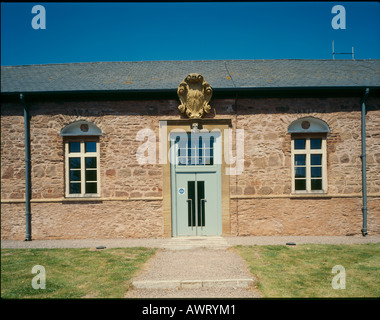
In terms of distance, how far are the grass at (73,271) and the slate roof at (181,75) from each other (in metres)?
5.17

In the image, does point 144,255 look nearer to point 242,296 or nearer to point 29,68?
point 242,296

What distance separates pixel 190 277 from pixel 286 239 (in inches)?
170

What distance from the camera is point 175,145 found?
845cm

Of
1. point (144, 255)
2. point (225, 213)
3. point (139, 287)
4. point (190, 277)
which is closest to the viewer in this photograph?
point (139, 287)

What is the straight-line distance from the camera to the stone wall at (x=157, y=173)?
27.0ft

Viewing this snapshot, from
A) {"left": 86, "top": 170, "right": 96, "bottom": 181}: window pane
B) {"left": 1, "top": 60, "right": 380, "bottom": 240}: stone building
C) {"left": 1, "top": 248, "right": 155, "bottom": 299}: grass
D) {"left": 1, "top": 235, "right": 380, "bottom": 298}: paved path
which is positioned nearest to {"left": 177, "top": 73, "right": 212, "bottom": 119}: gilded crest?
{"left": 1, "top": 60, "right": 380, "bottom": 240}: stone building

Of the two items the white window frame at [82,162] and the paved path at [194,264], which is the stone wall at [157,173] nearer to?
the white window frame at [82,162]

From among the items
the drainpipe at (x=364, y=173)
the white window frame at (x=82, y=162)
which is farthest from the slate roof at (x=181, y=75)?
the white window frame at (x=82, y=162)

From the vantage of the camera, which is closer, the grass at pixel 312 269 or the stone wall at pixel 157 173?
the grass at pixel 312 269

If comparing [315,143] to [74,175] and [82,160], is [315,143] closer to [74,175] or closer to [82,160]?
[82,160]

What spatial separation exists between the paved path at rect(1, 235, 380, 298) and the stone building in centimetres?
51

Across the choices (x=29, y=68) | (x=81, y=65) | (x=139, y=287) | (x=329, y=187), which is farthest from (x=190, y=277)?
(x=29, y=68)

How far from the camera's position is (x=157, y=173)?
A: 27.3ft

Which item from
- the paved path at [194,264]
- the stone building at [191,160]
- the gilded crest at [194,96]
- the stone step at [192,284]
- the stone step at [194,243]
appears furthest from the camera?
the stone building at [191,160]
